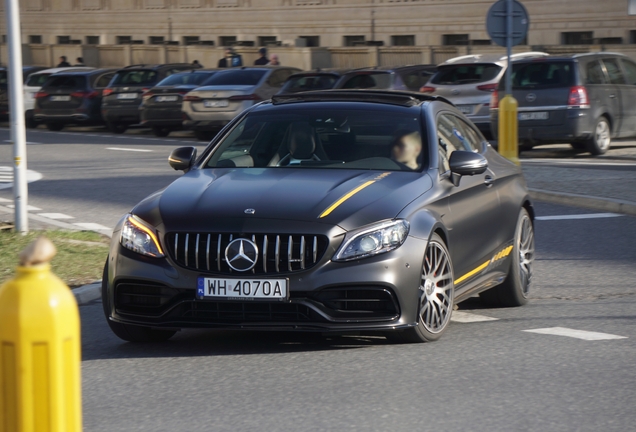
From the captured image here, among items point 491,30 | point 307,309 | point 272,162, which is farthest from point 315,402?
point 491,30

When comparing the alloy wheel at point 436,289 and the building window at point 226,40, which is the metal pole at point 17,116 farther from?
the building window at point 226,40

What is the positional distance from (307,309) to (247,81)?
1932cm

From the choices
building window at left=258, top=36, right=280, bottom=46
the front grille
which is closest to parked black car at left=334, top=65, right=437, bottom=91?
the front grille

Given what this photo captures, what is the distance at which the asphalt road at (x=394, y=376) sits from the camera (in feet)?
16.3

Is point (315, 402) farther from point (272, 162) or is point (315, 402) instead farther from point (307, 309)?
point (272, 162)

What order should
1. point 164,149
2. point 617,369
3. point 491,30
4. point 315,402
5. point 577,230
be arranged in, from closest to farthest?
point 315,402 → point 617,369 → point 577,230 → point 491,30 → point 164,149

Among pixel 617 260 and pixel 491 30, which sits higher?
pixel 491 30

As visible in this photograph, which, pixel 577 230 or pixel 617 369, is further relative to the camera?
pixel 577 230

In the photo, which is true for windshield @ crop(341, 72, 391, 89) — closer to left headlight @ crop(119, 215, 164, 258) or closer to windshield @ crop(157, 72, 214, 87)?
windshield @ crop(157, 72, 214, 87)

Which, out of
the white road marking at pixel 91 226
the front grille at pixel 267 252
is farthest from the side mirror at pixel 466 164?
the white road marking at pixel 91 226

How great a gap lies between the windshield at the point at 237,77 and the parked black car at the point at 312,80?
3.05 feet

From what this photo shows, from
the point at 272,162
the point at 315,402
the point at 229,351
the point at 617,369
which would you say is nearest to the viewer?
the point at 315,402

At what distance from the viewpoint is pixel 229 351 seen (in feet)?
21.0

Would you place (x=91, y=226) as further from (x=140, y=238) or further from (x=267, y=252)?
(x=267, y=252)
